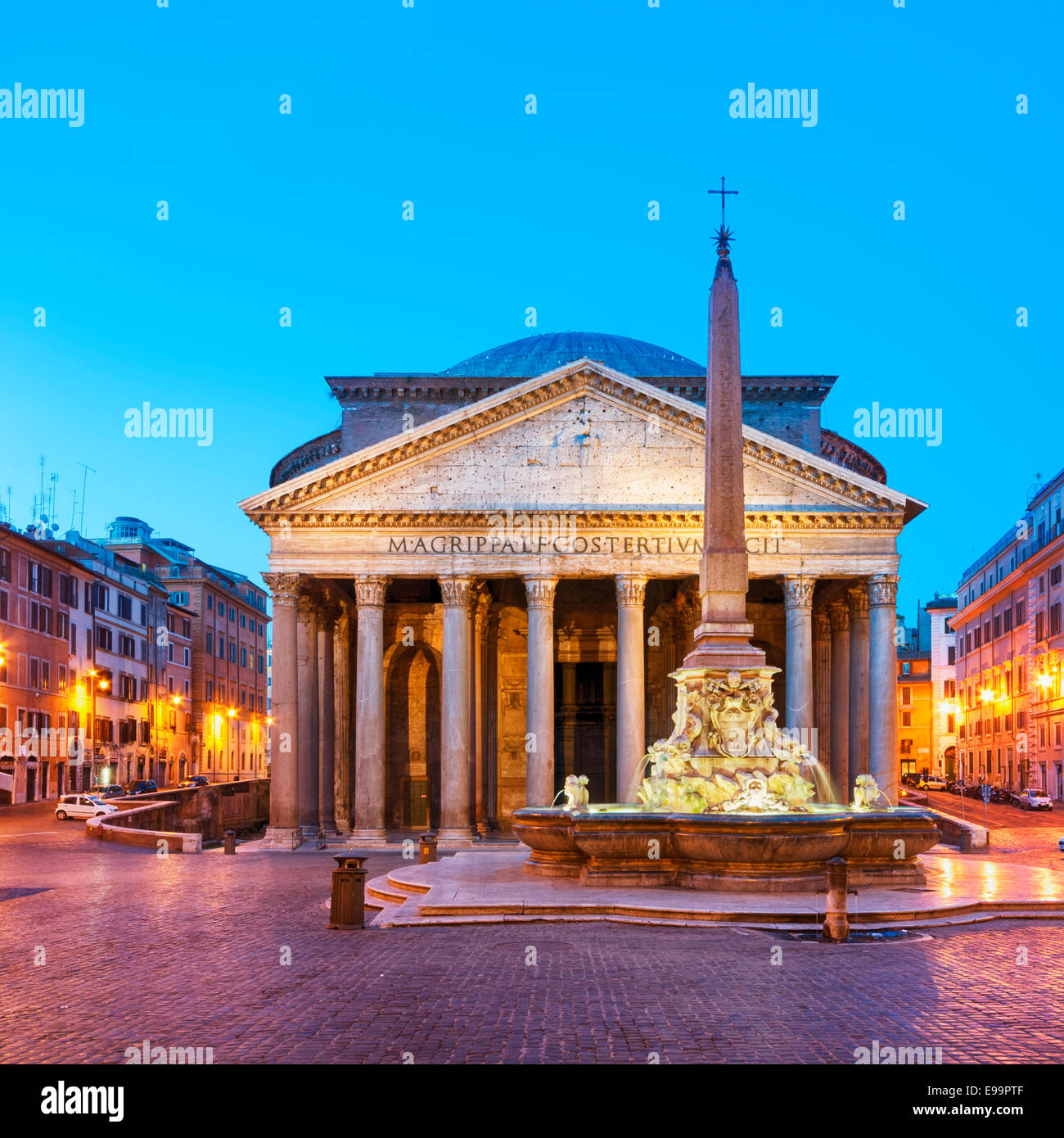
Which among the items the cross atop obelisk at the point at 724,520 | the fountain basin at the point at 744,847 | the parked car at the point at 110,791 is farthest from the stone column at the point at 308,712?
the cross atop obelisk at the point at 724,520

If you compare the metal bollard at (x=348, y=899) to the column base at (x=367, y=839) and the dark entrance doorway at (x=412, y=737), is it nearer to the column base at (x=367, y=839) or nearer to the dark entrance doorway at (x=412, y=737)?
the column base at (x=367, y=839)

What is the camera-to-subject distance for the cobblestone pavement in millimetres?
8953

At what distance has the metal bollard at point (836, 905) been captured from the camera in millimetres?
14383

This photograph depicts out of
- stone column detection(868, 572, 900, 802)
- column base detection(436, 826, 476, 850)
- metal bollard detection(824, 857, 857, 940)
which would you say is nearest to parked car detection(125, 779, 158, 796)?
column base detection(436, 826, 476, 850)

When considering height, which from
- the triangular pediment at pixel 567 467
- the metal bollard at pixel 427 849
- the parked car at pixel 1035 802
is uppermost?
the triangular pediment at pixel 567 467

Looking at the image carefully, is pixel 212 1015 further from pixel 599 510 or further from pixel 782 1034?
pixel 599 510

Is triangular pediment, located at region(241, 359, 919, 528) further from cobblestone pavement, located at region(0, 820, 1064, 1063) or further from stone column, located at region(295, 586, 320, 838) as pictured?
cobblestone pavement, located at region(0, 820, 1064, 1063)

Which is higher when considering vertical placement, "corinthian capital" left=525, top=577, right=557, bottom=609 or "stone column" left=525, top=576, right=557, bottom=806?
"corinthian capital" left=525, top=577, right=557, bottom=609

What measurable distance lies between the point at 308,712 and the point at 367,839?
200 inches

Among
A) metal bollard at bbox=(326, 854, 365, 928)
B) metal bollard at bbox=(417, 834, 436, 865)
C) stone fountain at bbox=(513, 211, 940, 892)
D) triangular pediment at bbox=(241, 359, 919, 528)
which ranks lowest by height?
metal bollard at bbox=(417, 834, 436, 865)

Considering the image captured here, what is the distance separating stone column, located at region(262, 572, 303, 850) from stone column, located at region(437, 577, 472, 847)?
4.18 m

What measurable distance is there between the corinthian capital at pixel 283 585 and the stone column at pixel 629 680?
9041mm

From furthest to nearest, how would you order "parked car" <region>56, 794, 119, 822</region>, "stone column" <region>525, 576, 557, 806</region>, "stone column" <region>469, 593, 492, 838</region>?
"parked car" <region>56, 794, 119, 822</region> < "stone column" <region>469, 593, 492, 838</region> < "stone column" <region>525, 576, 557, 806</region>
